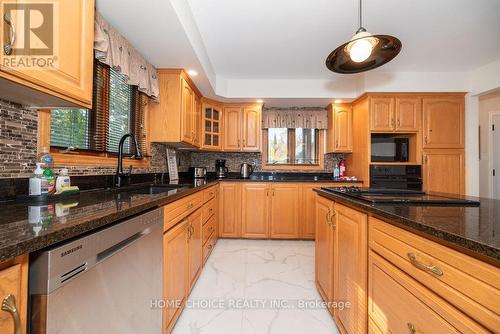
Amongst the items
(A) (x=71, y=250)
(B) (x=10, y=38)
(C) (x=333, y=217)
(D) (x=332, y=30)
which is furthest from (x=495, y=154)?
(B) (x=10, y=38)

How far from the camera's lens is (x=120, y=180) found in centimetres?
177

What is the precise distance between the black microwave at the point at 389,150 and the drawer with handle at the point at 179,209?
2.50m

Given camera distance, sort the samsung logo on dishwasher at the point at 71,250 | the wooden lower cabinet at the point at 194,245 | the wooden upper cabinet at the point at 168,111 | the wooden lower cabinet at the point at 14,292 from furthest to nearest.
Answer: the wooden upper cabinet at the point at 168,111, the wooden lower cabinet at the point at 194,245, the samsung logo on dishwasher at the point at 71,250, the wooden lower cabinet at the point at 14,292

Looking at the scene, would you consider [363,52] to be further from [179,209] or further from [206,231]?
[206,231]

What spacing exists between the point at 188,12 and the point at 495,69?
143 inches

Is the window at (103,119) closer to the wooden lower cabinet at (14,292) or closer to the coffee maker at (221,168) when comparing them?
the wooden lower cabinet at (14,292)

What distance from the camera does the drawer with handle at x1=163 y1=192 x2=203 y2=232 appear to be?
133 cm

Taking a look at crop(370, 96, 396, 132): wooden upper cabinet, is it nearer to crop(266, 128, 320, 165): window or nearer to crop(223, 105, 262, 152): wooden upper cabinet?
crop(266, 128, 320, 165): window

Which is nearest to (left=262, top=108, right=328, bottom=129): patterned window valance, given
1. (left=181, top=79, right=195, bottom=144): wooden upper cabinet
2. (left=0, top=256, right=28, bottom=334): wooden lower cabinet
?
(left=181, top=79, right=195, bottom=144): wooden upper cabinet

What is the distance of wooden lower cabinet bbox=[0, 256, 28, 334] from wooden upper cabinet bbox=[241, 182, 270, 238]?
2861 mm

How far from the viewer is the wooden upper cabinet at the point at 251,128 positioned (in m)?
3.59

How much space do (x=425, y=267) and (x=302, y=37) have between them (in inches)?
88.9

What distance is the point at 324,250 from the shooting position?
170cm

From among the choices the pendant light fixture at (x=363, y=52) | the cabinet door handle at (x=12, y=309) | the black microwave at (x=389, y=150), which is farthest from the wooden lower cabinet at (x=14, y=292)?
the black microwave at (x=389, y=150)
